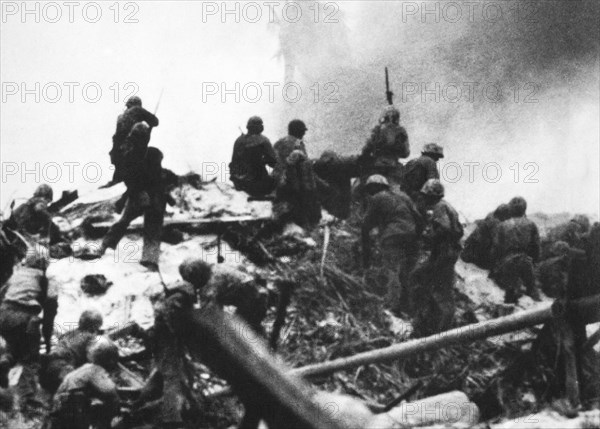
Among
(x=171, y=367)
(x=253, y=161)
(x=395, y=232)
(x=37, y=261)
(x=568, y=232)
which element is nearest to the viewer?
(x=171, y=367)

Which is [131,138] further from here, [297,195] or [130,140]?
[297,195]

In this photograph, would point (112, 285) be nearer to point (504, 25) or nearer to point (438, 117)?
point (438, 117)

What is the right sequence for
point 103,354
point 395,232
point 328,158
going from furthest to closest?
1. point 328,158
2. point 395,232
3. point 103,354

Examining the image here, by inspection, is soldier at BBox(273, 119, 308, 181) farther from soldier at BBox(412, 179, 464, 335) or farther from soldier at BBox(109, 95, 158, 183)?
soldier at BBox(412, 179, 464, 335)

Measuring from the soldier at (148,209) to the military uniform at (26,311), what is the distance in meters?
2.38

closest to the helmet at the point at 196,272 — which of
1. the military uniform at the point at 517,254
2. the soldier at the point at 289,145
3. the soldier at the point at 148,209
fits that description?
the soldier at the point at 148,209

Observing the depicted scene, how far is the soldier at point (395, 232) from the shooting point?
10547 mm

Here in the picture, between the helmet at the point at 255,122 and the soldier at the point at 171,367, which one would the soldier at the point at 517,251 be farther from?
the soldier at the point at 171,367

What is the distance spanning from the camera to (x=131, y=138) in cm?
1116

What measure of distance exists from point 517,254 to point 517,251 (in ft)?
0.20

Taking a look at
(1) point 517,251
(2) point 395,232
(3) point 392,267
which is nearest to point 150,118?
(2) point 395,232

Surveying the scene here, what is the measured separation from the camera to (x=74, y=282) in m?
11.1

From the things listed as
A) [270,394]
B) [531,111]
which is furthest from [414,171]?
[531,111]

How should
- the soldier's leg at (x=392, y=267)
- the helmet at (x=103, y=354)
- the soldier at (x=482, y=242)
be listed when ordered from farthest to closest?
the soldier at (x=482, y=242), the soldier's leg at (x=392, y=267), the helmet at (x=103, y=354)
